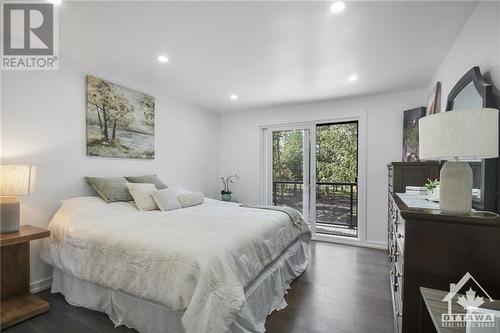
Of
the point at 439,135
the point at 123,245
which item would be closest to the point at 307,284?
the point at 123,245

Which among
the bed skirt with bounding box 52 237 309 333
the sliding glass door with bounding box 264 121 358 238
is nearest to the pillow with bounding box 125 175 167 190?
the bed skirt with bounding box 52 237 309 333

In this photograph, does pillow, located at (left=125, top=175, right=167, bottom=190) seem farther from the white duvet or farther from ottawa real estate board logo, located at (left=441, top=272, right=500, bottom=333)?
ottawa real estate board logo, located at (left=441, top=272, right=500, bottom=333)

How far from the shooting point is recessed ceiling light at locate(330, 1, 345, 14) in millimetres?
1730

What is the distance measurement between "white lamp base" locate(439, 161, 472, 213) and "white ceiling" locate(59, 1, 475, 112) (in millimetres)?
1321

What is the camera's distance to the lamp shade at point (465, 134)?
3.43 feet

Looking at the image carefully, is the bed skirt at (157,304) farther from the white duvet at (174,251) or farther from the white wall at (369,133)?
the white wall at (369,133)

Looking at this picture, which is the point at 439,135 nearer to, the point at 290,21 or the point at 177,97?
the point at 290,21

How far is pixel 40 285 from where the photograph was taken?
241 centimetres

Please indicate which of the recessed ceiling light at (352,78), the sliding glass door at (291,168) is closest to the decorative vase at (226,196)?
the sliding glass door at (291,168)

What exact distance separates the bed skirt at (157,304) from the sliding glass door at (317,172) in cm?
216

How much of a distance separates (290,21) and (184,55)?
1.21 meters

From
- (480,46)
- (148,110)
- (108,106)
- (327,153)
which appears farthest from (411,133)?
(108,106)

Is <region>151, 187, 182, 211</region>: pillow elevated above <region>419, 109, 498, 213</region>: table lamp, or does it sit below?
below

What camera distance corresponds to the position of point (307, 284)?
2611mm
